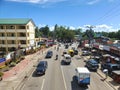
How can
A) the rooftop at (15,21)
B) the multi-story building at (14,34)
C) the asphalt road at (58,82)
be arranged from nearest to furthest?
the asphalt road at (58,82), the multi-story building at (14,34), the rooftop at (15,21)

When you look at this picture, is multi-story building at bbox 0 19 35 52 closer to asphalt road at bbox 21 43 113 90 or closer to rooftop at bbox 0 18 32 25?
rooftop at bbox 0 18 32 25

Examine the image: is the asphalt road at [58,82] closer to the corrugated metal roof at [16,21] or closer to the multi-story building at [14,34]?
the multi-story building at [14,34]

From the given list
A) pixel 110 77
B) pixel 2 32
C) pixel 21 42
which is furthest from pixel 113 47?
pixel 2 32

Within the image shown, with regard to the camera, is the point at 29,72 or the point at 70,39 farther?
the point at 70,39


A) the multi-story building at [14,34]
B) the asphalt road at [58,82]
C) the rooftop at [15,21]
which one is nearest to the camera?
the asphalt road at [58,82]

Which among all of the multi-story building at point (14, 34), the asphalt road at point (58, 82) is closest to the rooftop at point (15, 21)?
the multi-story building at point (14, 34)

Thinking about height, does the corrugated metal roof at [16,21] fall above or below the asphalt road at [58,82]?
above

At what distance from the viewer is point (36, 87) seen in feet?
96.9

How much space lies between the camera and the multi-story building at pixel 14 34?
75312 millimetres

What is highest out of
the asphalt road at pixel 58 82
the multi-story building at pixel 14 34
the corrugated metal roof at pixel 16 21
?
the corrugated metal roof at pixel 16 21

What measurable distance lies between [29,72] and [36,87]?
35.7ft

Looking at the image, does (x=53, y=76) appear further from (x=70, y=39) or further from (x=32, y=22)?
(x=70, y=39)

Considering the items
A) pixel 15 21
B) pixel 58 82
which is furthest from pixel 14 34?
pixel 58 82

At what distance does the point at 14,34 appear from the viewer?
251ft
